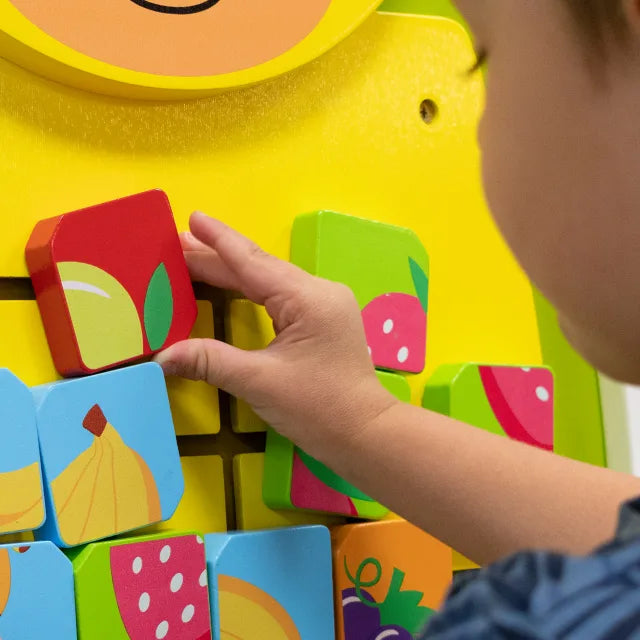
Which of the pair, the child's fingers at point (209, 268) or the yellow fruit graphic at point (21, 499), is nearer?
the yellow fruit graphic at point (21, 499)

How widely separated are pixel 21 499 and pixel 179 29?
298mm

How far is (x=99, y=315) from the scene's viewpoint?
0.53m

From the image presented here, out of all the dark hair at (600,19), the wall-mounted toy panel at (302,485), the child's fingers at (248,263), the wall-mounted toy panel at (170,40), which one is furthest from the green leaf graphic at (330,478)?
the dark hair at (600,19)

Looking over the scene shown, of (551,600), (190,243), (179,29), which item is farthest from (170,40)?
(551,600)

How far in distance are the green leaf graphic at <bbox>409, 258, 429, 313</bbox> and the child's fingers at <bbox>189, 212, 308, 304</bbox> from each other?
0.37 ft

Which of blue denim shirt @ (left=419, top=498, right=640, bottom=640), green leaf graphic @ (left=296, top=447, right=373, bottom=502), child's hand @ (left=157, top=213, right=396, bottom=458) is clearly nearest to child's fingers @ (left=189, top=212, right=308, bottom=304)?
child's hand @ (left=157, top=213, right=396, bottom=458)

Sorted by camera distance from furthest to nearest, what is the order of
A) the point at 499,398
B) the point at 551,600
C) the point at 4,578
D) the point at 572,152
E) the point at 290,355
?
the point at 499,398 → the point at 290,355 → the point at 4,578 → the point at 572,152 → the point at 551,600

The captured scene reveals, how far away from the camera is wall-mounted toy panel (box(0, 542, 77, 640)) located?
0.46 metres

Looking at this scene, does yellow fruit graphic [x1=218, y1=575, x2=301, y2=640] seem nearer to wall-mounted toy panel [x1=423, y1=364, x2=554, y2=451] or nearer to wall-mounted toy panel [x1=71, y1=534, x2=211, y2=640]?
wall-mounted toy panel [x1=71, y1=534, x2=211, y2=640]

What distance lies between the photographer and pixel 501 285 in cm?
72

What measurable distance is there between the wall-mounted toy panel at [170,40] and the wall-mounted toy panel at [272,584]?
281 mm

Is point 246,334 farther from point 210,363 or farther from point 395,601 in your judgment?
point 395,601

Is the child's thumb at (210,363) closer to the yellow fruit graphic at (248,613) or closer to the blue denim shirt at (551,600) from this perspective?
the yellow fruit graphic at (248,613)

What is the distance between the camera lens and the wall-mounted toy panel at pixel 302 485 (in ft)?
1.93
